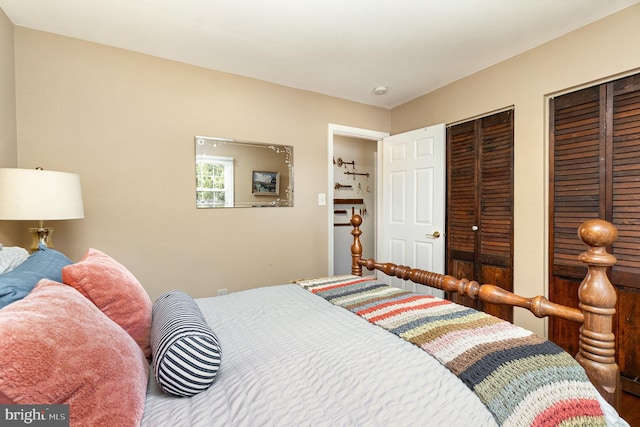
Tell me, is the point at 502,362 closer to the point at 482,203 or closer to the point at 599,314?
the point at 599,314

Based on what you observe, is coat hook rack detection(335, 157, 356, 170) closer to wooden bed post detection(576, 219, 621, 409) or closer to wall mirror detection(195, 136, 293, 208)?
wall mirror detection(195, 136, 293, 208)

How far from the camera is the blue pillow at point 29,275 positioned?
76 centimetres

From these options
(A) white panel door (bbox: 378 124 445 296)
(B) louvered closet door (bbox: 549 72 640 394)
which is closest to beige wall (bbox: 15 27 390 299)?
(A) white panel door (bbox: 378 124 445 296)

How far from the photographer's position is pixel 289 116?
9.98 feet

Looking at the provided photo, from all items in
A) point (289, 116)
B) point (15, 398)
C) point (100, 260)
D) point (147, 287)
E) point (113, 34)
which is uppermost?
point (113, 34)

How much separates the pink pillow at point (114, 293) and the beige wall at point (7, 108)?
4.75ft

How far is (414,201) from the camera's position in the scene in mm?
3188

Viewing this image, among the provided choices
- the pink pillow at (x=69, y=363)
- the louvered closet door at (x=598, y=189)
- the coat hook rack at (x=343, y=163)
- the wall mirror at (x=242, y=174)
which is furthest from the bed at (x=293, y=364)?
the coat hook rack at (x=343, y=163)

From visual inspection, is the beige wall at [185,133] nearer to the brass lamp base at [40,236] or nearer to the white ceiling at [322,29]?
the white ceiling at [322,29]

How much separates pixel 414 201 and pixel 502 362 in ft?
7.95

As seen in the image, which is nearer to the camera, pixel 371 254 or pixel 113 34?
pixel 113 34

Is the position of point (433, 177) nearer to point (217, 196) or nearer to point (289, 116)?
point (289, 116)

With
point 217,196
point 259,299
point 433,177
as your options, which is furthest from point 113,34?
point 433,177

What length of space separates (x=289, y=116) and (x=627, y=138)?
2581 mm
